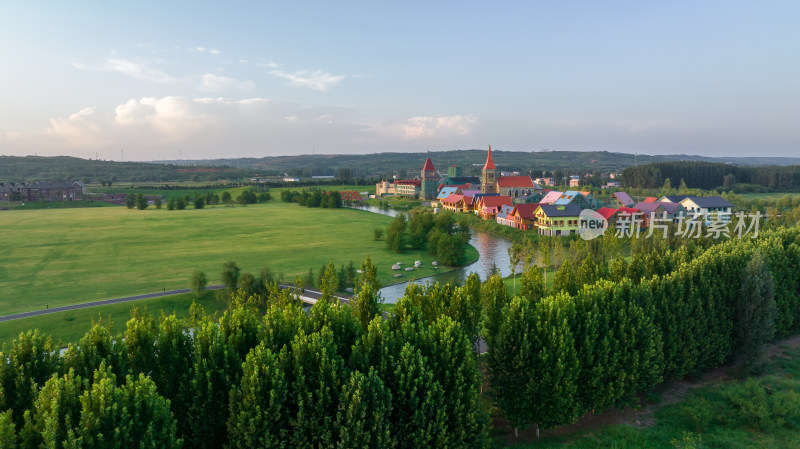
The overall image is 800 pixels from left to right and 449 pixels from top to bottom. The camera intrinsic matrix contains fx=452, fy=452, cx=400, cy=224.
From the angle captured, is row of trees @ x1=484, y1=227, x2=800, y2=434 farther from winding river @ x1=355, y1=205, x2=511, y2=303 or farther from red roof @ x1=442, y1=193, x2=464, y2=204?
red roof @ x1=442, y1=193, x2=464, y2=204

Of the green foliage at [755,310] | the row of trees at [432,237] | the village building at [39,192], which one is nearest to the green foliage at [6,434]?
the green foliage at [755,310]

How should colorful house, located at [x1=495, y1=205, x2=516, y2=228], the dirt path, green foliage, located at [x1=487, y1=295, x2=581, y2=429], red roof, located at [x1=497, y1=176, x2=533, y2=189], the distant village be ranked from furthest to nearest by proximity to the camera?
1. red roof, located at [x1=497, y1=176, x2=533, y2=189]
2. colorful house, located at [x1=495, y1=205, x2=516, y2=228]
3. the distant village
4. the dirt path
5. green foliage, located at [x1=487, y1=295, x2=581, y2=429]

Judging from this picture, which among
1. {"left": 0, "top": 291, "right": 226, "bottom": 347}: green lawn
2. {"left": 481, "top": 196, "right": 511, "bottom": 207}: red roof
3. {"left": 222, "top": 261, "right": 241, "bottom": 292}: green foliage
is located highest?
{"left": 481, "top": 196, "right": 511, "bottom": 207}: red roof

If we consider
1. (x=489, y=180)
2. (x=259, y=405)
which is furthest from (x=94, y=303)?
Answer: (x=489, y=180)

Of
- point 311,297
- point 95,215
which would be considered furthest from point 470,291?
point 95,215

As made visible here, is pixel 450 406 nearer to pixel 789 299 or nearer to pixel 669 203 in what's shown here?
pixel 789 299

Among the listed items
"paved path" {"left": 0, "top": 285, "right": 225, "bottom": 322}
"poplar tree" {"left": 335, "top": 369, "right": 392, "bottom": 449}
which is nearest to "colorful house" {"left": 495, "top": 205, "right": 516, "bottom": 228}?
"paved path" {"left": 0, "top": 285, "right": 225, "bottom": 322}

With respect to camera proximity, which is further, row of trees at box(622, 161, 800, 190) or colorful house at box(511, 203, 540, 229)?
row of trees at box(622, 161, 800, 190)

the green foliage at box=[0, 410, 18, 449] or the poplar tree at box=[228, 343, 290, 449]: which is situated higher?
the green foliage at box=[0, 410, 18, 449]
